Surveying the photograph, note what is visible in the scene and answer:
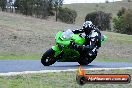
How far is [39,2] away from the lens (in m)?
100

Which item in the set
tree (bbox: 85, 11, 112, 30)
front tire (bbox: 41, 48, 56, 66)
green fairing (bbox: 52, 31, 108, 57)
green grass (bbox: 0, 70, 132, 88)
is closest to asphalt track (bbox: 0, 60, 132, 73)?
front tire (bbox: 41, 48, 56, 66)

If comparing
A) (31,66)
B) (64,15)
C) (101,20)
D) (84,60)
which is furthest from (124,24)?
(31,66)

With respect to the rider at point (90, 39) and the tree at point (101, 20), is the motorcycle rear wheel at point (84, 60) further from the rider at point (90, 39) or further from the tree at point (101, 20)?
the tree at point (101, 20)

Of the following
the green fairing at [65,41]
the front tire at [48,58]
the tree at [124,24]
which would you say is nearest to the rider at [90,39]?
the green fairing at [65,41]

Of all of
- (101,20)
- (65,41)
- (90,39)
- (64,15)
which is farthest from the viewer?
(101,20)

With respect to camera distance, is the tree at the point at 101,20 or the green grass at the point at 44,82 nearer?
the green grass at the point at 44,82

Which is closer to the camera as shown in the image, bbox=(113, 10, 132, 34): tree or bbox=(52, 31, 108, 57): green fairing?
bbox=(52, 31, 108, 57): green fairing

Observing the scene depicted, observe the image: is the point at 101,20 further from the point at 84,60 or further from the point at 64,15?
the point at 84,60

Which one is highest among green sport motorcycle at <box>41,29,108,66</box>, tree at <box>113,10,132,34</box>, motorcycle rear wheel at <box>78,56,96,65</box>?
green sport motorcycle at <box>41,29,108,66</box>

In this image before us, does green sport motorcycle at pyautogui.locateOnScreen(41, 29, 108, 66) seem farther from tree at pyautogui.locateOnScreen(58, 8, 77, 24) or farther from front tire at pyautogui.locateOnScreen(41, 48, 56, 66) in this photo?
tree at pyautogui.locateOnScreen(58, 8, 77, 24)

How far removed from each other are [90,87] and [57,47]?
19.0 feet

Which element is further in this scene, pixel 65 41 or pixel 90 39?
pixel 90 39

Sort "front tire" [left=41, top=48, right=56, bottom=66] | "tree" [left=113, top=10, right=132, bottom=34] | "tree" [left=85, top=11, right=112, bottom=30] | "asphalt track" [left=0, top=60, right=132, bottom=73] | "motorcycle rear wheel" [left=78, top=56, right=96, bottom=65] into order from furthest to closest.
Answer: "tree" [left=85, top=11, right=112, bottom=30]
"tree" [left=113, top=10, right=132, bottom=34]
"motorcycle rear wheel" [left=78, top=56, right=96, bottom=65]
"front tire" [left=41, top=48, right=56, bottom=66]
"asphalt track" [left=0, top=60, right=132, bottom=73]

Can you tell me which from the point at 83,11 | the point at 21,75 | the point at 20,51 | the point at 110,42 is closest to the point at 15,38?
the point at 20,51
